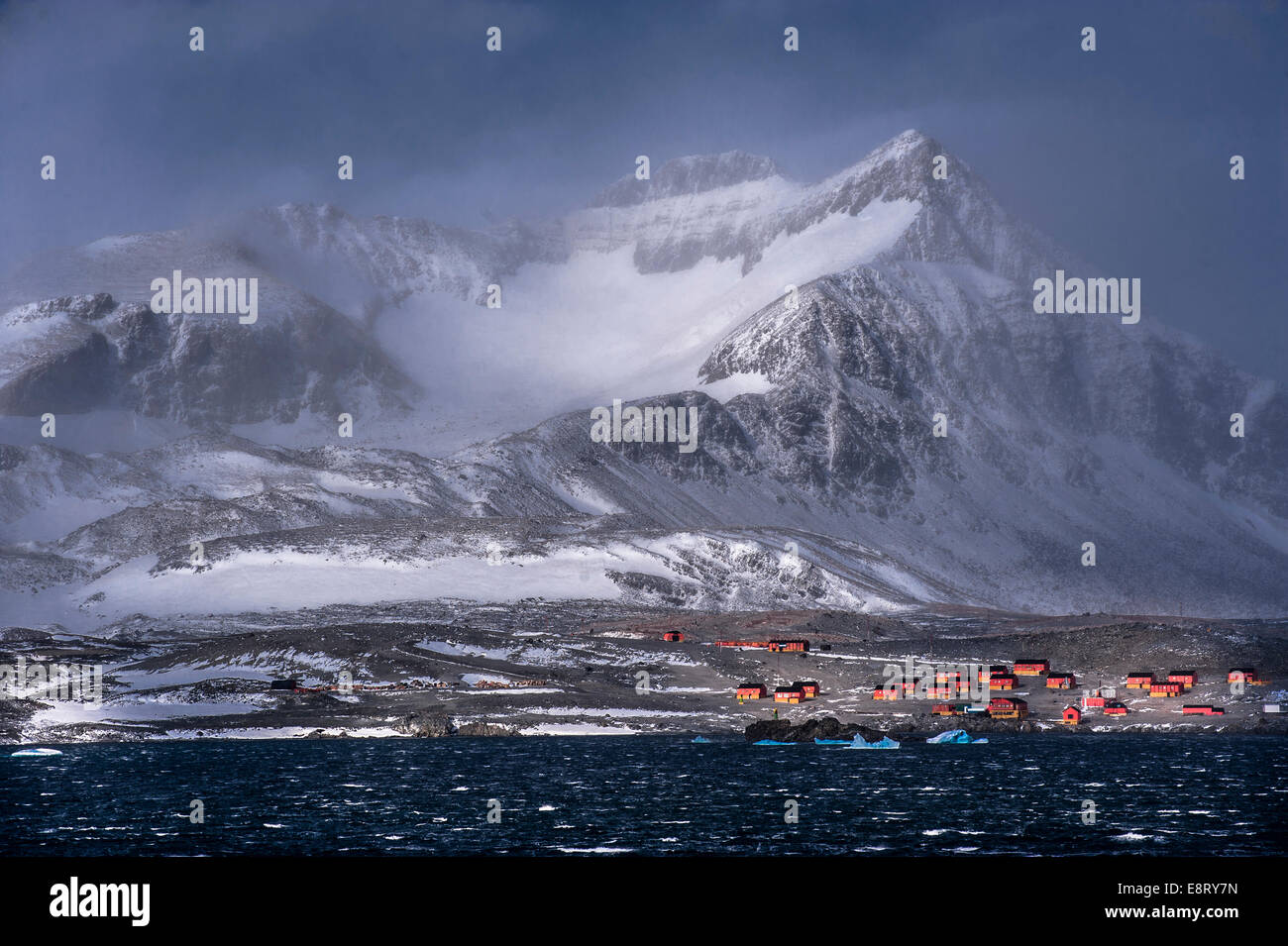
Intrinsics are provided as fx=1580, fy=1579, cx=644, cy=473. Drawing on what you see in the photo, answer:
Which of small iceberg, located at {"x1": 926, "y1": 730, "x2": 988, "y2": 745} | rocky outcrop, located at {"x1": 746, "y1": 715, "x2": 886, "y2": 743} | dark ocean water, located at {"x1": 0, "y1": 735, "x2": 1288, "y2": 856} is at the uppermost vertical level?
dark ocean water, located at {"x1": 0, "y1": 735, "x2": 1288, "y2": 856}

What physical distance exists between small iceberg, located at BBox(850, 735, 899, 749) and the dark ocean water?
5.99 meters

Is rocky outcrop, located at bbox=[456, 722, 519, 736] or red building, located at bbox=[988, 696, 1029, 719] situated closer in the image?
rocky outcrop, located at bbox=[456, 722, 519, 736]

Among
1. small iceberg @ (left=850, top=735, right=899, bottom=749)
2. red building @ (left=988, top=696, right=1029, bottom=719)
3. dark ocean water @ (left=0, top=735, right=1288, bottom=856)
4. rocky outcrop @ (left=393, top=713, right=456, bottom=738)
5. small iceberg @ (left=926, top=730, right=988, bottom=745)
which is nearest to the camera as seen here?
dark ocean water @ (left=0, top=735, right=1288, bottom=856)

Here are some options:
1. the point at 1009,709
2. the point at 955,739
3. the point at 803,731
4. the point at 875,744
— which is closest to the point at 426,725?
the point at 803,731

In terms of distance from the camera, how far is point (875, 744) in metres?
165

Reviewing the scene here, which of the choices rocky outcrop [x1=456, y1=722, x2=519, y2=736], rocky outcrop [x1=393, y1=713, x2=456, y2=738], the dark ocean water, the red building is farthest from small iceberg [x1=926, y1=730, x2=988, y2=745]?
rocky outcrop [x1=393, y1=713, x2=456, y2=738]

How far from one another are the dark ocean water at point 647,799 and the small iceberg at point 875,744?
19.7ft

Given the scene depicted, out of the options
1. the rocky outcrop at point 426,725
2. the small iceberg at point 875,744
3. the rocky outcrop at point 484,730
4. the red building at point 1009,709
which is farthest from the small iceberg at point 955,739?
the rocky outcrop at point 426,725

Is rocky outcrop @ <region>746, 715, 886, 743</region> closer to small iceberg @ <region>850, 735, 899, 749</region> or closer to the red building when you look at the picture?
small iceberg @ <region>850, 735, 899, 749</region>

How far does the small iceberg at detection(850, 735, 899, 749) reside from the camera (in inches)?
6432
